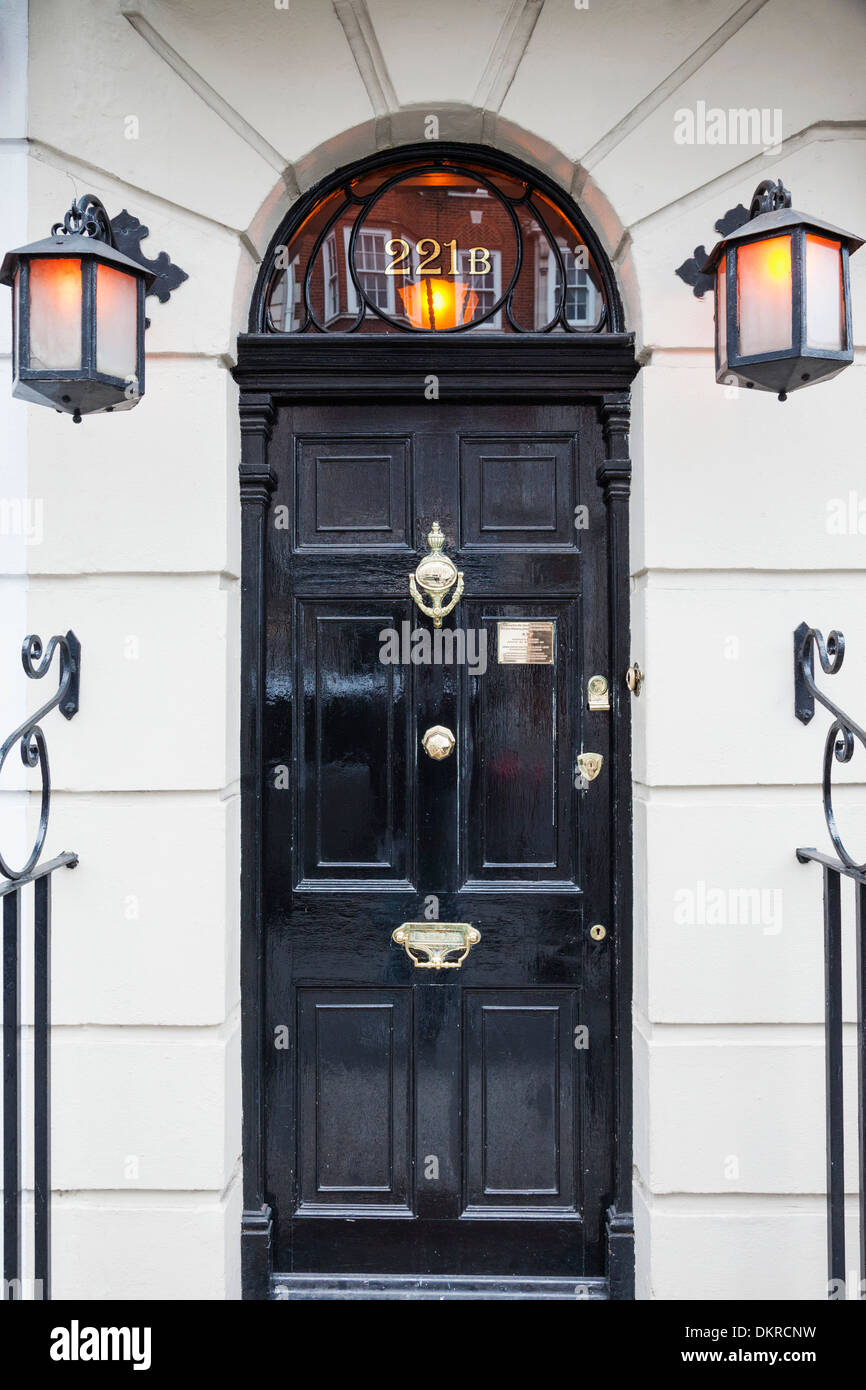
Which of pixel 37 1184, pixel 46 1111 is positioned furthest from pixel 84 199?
pixel 37 1184

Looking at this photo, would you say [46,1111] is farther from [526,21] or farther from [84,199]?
[526,21]

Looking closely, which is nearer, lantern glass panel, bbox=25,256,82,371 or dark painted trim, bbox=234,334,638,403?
lantern glass panel, bbox=25,256,82,371

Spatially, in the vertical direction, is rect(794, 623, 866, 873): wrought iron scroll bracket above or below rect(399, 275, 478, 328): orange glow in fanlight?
below

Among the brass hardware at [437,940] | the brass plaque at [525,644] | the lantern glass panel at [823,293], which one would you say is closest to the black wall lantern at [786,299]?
the lantern glass panel at [823,293]

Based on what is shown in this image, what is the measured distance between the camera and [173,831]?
2896 millimetres

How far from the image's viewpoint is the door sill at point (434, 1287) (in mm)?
2980

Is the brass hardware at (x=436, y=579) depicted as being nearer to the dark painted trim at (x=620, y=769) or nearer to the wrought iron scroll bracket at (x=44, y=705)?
the dark painted trim at (x=620, y=769)

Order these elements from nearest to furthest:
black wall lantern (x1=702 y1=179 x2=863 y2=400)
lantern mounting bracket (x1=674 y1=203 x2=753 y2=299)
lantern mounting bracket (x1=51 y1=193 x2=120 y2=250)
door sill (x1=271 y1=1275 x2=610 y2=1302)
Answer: black wall lantern (x1=702 y1=179 x2=863 y2=400) → lantern mounting bracket (x1=51 y1=193 x2=120 y2=250) → lantern mounting bracket (x1=674 y1=203 x2=753 y2=299) → door sill (x1=271 y1=1275 x2=610 y2=1302)

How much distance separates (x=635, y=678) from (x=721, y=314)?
113cm

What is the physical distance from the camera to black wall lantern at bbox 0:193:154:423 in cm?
242

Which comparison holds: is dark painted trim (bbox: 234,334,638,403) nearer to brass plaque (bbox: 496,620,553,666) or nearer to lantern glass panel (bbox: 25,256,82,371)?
lantern glass panel (bbox: 25,256,82,371)

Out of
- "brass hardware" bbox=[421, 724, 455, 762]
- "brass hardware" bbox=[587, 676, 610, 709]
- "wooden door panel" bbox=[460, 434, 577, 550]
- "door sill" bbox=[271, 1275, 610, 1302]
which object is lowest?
"door sill" bbox=[271, 1275, 610, 1302]

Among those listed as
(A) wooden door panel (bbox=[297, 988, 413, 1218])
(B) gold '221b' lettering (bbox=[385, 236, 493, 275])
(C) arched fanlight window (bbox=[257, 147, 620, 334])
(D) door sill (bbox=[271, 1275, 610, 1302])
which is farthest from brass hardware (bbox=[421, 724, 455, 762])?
(D) door sill (bbox=[271, 1275, 610, 1302])

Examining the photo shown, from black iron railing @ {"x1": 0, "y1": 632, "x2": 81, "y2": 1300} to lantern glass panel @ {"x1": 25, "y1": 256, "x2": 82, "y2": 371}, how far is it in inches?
30.7
